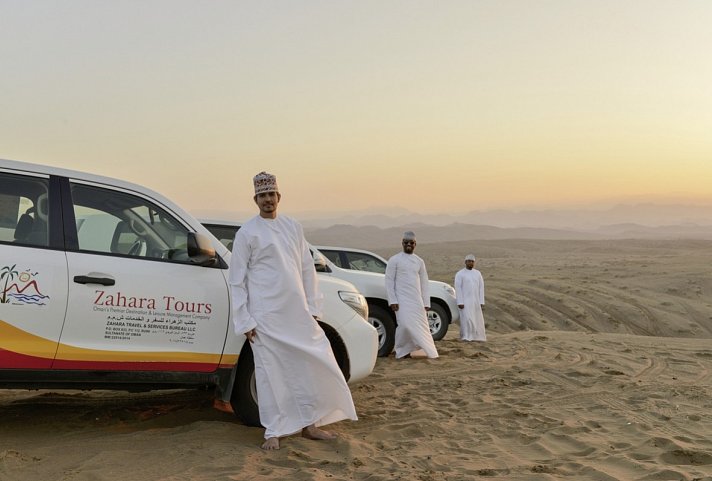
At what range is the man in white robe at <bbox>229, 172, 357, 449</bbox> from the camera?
16.1 feet

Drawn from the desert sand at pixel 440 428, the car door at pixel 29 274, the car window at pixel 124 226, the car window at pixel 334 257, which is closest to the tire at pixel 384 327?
the desert sand at pixel 440 428

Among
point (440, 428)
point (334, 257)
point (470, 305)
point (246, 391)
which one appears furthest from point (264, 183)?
point (470, 305)

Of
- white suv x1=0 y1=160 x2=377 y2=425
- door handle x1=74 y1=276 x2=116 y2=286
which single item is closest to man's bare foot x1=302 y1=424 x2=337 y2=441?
white suv x1=0 y1=160 x2=377 y2=425

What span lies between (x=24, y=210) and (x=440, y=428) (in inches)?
137

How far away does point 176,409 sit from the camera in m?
6.05

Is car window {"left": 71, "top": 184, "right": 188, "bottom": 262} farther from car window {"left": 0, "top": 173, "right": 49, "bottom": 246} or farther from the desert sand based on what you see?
the desert sand

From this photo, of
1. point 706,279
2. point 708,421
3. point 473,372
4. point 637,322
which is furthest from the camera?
point 706,279

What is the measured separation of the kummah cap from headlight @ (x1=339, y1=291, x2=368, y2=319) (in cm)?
126

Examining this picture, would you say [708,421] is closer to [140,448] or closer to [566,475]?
[566,475]

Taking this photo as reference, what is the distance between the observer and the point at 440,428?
555 cm

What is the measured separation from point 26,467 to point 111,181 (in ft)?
6.60

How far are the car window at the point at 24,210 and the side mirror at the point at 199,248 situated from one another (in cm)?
95

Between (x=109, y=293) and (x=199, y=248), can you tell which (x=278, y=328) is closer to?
(x=199, y=248)

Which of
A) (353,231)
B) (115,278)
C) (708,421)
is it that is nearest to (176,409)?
(115,278)
